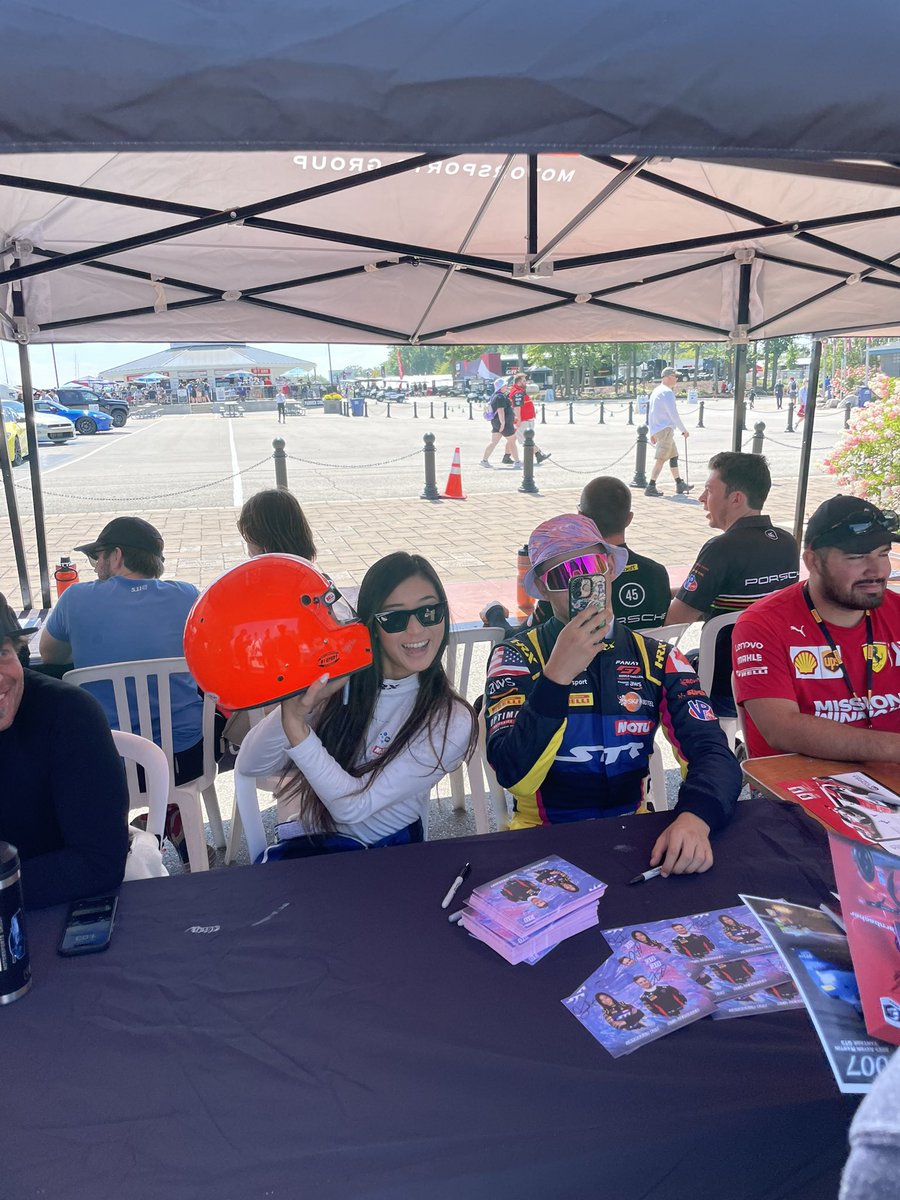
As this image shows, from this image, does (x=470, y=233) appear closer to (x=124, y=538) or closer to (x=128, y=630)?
(x=124, y=538)

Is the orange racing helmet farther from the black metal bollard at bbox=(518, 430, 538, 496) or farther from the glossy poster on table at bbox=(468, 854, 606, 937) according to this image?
the black metal bollard at bbox=(518, 430, 538, 496)

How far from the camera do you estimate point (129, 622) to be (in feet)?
11.1

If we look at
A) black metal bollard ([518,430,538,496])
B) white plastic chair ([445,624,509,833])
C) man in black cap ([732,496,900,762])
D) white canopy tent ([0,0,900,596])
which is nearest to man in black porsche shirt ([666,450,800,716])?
white plastic chair ([445,624,509,833])

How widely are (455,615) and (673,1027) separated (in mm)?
5664

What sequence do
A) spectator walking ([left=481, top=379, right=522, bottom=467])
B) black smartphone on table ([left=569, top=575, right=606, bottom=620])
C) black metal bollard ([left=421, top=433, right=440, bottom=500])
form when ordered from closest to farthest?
black smartphone on table ([left=569, top=575, right=606, bottom=620])
black metal bollard ([left=421, top=433, right=440, bottom=500])
spectator walking ([left=481, top=379, right=522, bottom=467])

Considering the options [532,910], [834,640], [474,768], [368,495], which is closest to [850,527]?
[834,640]

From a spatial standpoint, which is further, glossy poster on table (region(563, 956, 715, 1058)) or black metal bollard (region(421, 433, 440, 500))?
black metal bollard (region(421, 433, 440, 500))

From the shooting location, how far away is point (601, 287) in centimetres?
497

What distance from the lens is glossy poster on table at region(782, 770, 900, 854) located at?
1.87m

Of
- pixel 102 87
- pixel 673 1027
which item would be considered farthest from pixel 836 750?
pixel 102 87

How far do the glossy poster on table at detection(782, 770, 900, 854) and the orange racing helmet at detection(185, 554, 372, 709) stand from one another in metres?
1.17

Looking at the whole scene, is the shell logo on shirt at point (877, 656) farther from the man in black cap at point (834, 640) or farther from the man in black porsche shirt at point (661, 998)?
the man in black porsche shirt at point (661, 998)

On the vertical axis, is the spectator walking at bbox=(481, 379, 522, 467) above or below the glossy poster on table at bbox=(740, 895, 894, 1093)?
above

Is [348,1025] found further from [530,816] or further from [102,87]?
[102,87]
